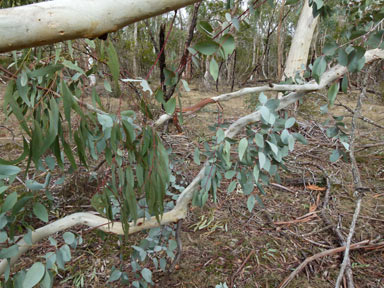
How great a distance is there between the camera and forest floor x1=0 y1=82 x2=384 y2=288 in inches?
45.9

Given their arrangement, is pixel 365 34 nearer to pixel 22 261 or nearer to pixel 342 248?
pixel 342 248

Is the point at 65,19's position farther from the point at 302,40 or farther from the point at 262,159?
the point at 302,40

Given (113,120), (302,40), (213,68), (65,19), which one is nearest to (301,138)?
(213,68)

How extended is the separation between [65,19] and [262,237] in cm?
138

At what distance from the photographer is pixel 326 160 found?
2229 millimetres

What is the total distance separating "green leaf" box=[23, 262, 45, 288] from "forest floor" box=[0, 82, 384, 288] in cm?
15

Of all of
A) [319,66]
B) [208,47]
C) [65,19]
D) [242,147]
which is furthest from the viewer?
[242,147]

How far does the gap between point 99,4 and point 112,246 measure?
1.29m

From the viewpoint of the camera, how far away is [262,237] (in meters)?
1.40

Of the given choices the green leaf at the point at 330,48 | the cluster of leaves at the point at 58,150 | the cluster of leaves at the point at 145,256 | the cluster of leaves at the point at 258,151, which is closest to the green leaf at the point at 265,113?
the cluster of leaves at the point at 258,151

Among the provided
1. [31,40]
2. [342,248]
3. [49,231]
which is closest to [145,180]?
[49,231]

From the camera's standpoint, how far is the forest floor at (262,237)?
3.83 feet

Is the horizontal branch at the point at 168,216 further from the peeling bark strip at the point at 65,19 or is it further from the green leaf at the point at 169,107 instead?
the peeling bark strip at the point at 65,19

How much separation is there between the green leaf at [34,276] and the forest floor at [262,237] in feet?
0.50
